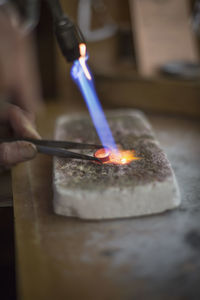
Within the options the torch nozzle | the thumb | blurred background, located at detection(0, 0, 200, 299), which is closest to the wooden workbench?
the thumb

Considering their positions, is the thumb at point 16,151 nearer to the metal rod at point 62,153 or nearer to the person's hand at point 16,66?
the metal rod at point 62,153

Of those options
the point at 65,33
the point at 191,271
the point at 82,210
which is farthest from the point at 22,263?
the point at 65,33

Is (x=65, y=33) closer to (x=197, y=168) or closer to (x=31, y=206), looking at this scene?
(x=31, y=206)

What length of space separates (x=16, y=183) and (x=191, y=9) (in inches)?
52.2

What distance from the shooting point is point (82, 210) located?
2.13 feet

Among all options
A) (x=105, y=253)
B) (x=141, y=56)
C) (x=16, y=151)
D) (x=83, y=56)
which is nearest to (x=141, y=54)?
(x=141, y=56)

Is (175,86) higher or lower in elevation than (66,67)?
lower

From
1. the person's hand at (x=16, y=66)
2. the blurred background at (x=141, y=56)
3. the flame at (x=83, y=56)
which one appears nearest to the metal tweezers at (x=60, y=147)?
the flame at (x=83, y=56)

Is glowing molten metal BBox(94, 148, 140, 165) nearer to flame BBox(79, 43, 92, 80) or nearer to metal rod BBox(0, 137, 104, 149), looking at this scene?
metal rod BBox(0, 137, 104, 149)

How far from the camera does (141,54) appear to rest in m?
1.41

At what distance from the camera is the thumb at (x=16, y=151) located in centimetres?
80

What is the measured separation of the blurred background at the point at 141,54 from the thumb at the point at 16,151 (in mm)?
683

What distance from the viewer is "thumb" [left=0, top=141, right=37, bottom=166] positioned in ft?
2.62

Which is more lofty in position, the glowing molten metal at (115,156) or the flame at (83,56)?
the flame at (83,56)
